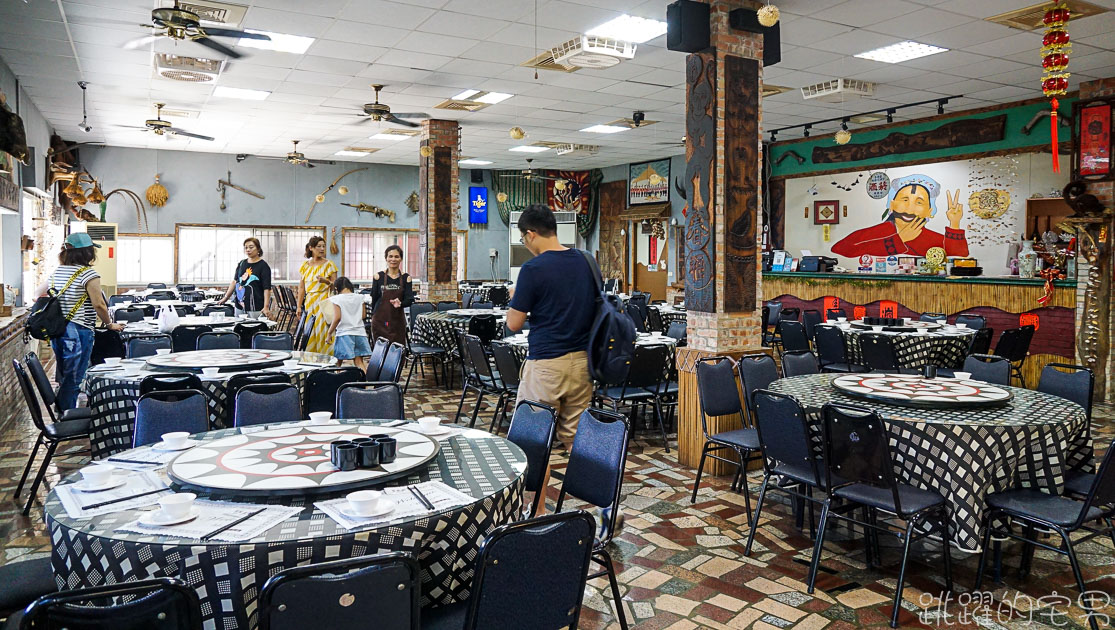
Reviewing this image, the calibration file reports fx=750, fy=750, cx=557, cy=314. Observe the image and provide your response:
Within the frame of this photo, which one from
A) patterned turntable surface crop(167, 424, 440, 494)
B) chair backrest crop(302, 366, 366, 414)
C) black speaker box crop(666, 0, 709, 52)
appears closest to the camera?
patterned turntable surface crop(167, 424, 440, 494)

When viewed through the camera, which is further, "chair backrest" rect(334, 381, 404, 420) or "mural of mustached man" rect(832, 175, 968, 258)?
"mural of mustached man" rect(832, 175, 968, 258)

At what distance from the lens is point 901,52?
7.71m

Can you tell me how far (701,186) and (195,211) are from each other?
521 inches

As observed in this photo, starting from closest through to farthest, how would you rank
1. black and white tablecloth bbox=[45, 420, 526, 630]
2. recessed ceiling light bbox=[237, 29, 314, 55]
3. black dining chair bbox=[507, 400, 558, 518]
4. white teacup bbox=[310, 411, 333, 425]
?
1. black and white tablecloth bbox=[45, 420, 526, 630]
2. black dining chair bbox=[507, 400, 558, 518]
3. white teacup bbox=[310, 411, 333, 425]
4. recessed ceiling light bbox=[237, 29, 314, 55]

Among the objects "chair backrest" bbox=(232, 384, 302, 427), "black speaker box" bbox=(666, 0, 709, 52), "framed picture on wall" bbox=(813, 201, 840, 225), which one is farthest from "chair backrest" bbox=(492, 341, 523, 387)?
"framed picture on wall" bbox=(813, 201, 840, 225)

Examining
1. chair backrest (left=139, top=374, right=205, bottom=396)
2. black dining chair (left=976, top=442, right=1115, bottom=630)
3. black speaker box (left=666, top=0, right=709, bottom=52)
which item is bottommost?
black dining chair (left=976, top=442, right=1115, bottom=630)

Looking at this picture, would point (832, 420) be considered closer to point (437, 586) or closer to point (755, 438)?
point (755, 438)

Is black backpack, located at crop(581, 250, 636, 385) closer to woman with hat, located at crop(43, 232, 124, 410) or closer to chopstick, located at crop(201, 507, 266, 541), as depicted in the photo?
chopstick, located at crop(201, 507, 266, 541)

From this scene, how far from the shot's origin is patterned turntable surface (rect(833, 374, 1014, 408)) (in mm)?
3916

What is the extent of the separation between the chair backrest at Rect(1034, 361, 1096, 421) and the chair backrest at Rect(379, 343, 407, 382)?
4.24 m

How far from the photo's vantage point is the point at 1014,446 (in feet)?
11.6

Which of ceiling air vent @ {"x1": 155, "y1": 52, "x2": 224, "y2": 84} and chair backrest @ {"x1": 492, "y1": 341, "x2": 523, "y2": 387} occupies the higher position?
ceiling air vent @ {"x1": 155, "y1": 52, "x2": 224, "y2": 84}

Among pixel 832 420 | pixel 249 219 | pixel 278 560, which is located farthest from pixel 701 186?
pixel 249 219

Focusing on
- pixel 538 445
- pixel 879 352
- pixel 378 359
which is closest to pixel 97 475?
pixel 538 445
